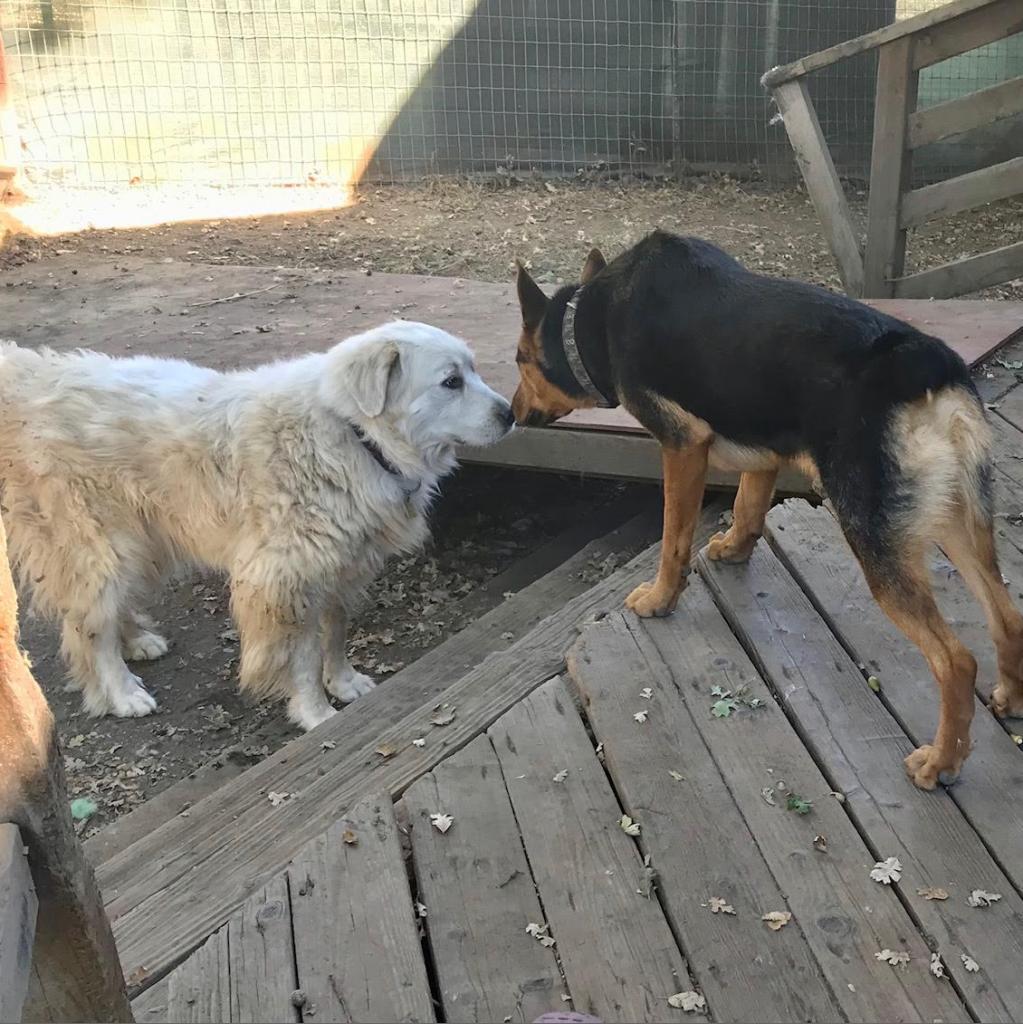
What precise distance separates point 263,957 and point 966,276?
550 cm

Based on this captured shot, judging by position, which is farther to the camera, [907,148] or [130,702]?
[907,148]

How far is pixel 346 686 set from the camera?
13.9 feet

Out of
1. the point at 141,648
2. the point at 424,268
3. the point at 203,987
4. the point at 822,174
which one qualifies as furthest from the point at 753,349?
the point at 424,268

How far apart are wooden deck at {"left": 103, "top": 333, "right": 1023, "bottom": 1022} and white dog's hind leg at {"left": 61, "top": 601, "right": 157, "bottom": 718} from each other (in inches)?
55.8

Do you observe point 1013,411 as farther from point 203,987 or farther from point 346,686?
point 203,987

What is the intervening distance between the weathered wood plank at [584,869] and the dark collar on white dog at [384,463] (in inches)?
48.9

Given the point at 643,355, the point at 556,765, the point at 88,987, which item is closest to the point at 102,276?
the point at 643,355

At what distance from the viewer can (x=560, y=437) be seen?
443 centimetres

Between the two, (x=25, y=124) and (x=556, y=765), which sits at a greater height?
(x=25, y=124)

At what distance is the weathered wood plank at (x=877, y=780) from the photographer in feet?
6.48

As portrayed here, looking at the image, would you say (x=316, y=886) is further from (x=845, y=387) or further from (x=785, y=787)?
(x=845, y=387)

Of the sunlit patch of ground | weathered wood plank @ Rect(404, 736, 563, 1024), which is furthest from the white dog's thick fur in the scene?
the sunlit patch of ground

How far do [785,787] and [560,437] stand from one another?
223 cm

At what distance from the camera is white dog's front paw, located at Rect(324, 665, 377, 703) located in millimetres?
4203
